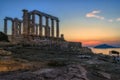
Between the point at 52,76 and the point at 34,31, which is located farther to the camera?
the point at 34,31

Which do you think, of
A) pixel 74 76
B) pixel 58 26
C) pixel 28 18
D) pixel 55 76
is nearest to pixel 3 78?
pixel 55 76

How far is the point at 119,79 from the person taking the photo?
1358 cm

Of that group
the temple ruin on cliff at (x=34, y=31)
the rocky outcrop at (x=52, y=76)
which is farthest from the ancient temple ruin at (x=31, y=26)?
the rocky outcrop at (x=52, y=76)

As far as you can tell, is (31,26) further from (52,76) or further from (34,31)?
(52,76)

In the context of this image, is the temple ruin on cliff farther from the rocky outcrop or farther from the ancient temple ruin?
the rocky outcrop

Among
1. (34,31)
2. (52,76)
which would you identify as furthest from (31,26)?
(52,76)

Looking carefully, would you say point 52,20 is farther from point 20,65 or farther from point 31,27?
point 20,65

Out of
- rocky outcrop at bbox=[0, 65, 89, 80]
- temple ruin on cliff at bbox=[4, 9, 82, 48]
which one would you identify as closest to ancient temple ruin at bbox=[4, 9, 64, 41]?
temple ruin on cliff at bbox=[4, 9, 82, 48]

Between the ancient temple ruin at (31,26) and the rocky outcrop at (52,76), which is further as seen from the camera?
the ancient temple ruin at (31,26)

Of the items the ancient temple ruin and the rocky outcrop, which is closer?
the rocky outcrop

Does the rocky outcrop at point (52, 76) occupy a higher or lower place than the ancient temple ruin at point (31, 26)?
lower

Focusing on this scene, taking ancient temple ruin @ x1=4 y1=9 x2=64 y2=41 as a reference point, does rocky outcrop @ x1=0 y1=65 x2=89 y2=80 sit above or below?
below

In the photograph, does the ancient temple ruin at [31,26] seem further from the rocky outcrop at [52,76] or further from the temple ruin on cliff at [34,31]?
the rocky outcrop at [52,76]

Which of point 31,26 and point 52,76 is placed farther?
point 31,26
